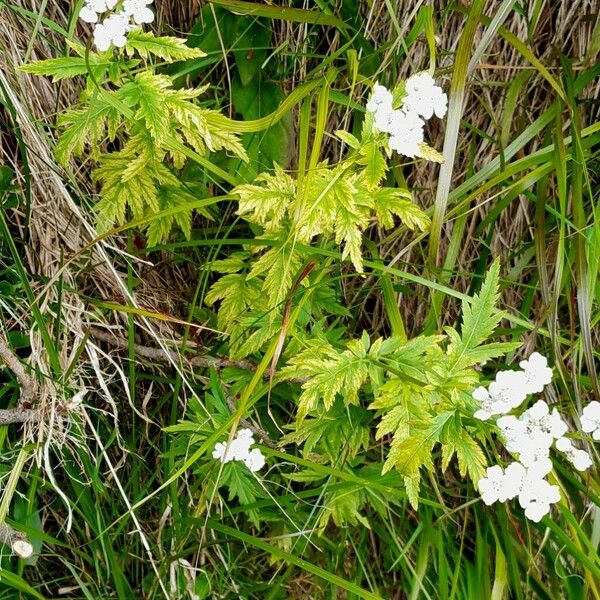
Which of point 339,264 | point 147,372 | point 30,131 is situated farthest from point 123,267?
point 339,264

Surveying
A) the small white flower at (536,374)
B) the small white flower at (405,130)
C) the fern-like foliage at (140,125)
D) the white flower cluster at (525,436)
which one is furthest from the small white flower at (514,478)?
the fern-like foliage at (140,125)

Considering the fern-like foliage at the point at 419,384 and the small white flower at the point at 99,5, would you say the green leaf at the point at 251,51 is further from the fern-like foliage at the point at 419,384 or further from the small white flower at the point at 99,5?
the fern-like foliage at the point at 419,384

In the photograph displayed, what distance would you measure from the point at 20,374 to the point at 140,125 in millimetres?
479

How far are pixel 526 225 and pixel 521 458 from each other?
647mm

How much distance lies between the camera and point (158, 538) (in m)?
1.37

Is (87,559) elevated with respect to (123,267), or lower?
lower

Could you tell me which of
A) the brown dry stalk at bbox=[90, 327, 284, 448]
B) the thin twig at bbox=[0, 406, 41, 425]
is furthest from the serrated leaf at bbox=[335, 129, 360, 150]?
the thin twig at bbox=[0, 406, 41, 425]

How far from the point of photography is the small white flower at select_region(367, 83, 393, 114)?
1004 mm

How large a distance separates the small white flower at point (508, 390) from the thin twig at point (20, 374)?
0.78m

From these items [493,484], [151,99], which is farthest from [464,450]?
[151,99]

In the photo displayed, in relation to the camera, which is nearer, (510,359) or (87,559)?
(87,559)

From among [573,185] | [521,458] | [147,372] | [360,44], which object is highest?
[360,44]

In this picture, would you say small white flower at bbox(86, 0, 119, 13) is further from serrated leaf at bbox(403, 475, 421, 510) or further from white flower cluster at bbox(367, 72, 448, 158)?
serrated leaf at bbox(403, 475, 421, 510)

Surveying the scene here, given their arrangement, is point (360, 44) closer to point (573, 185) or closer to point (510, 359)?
point (573, 185)
